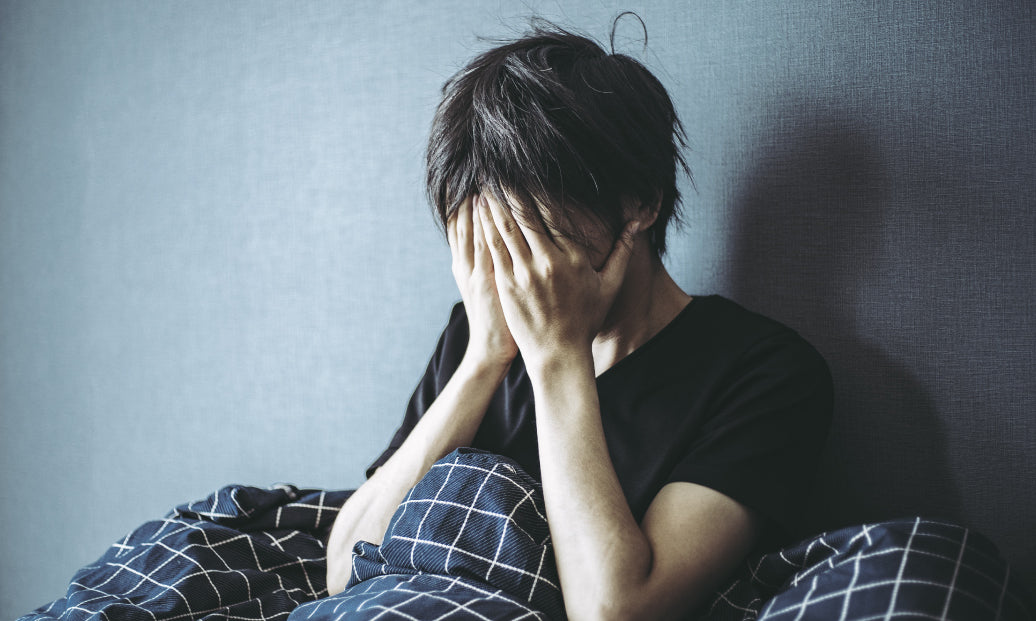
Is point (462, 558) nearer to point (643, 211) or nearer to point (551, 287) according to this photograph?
point (551, 287)

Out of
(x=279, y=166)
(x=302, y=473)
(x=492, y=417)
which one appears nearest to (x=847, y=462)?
(x=492, y=417)

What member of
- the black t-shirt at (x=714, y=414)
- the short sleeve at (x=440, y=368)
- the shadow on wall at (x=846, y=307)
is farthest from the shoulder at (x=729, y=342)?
the short sleeve at (x=440, y=368)

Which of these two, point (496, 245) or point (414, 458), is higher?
point (496, 245)

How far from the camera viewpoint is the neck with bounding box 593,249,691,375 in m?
0.84

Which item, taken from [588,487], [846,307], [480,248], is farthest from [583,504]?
[846,307]

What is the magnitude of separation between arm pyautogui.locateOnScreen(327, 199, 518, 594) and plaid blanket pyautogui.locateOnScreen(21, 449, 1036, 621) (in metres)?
0.07

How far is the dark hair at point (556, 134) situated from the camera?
2.39 feet

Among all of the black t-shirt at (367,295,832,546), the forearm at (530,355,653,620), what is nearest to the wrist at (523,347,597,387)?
the forearm at (530,355,653,620)

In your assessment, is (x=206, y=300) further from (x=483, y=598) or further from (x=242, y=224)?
(x=483, y=598)

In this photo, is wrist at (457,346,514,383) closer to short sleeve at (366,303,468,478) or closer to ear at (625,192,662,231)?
short sleeve at (366,303,468,478)

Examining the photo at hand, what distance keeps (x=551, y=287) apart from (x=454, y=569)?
0.31m

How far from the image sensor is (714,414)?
2.43 ft

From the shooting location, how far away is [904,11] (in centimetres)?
81

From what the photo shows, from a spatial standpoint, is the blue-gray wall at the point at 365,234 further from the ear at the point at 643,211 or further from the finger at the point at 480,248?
the finger at the point at 480,248
